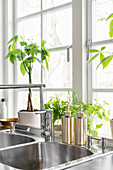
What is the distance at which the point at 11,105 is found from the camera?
302cm

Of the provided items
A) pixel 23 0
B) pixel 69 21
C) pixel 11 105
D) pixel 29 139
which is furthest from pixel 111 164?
pixel 23 0

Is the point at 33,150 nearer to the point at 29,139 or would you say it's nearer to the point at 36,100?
the point at 29,139

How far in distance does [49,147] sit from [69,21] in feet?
4.86

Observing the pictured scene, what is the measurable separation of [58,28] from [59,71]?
1.35 ft

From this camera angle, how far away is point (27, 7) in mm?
2902

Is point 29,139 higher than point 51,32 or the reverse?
the reverse

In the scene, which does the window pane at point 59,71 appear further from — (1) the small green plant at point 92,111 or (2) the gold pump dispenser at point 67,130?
(2) the gold pump dispenser at point 67,130

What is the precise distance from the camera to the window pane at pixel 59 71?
7.89 ft

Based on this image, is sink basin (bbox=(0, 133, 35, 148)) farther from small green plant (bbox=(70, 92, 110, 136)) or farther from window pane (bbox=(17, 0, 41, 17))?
window pane (bbox=(17, 0, 41, 17))

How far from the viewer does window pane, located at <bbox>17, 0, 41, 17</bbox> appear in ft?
9.07

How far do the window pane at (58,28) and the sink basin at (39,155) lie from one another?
53.7 inches

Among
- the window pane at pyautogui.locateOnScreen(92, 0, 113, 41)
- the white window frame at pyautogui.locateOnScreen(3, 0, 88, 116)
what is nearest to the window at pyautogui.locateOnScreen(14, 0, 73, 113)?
the white window frame at pyautogui.locateOnScreen(3, 0, 88, 116)

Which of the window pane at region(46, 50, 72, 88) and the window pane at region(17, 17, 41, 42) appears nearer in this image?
the window pane at region(46, 50, 72, 88)

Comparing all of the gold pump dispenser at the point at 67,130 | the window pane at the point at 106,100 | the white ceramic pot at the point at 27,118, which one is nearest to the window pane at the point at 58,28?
the window pane at the point at 106,100
